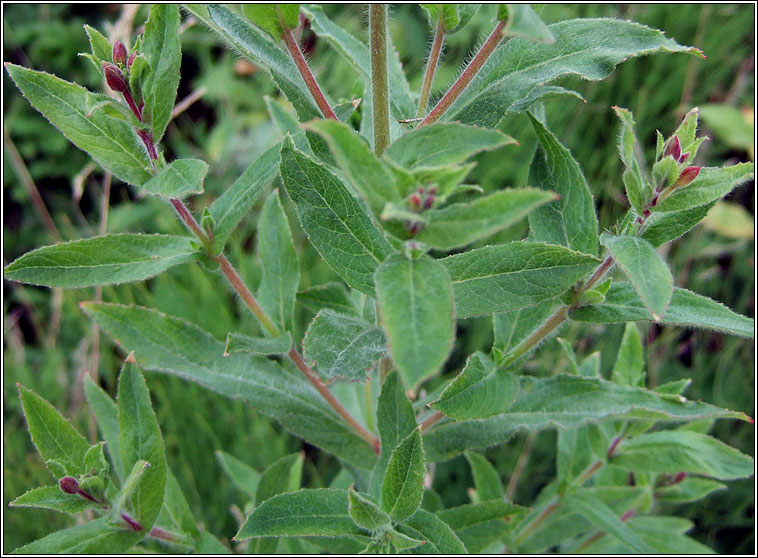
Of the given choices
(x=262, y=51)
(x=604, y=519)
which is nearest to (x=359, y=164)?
(x=262, y=51)

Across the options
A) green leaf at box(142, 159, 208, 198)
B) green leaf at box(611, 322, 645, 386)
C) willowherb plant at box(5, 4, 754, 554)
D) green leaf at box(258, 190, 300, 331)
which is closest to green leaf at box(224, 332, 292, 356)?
willowherb plant at box(5, 4, 754, 554)

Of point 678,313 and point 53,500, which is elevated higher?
point 678,313

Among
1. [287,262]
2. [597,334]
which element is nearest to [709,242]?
[597,334]

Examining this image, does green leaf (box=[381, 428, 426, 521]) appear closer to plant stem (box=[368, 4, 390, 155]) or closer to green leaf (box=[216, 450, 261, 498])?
plant stem (box=[368, 4, 390, 155])

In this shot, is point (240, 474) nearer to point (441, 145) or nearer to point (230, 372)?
point (230, 372)

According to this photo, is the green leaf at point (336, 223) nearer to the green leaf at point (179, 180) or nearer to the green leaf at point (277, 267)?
the green leaf at point (179, 180)

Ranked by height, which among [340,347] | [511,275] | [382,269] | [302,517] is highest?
[382,269]

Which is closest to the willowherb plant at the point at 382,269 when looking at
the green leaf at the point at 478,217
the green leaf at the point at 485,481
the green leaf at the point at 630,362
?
the green leaf at the point at 478,217
